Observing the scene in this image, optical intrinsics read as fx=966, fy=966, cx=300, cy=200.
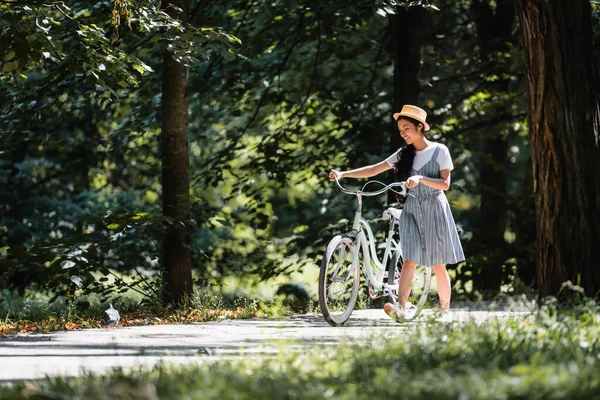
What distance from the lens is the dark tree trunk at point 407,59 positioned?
13.7 m

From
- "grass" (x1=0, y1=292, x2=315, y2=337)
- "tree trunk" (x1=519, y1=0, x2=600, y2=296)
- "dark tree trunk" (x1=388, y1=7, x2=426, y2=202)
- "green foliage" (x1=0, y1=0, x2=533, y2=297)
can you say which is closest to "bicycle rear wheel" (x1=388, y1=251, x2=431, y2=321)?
"grass" (x1=0, y1=292, x2=315, y2=337)

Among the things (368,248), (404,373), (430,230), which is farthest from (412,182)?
(404,373)

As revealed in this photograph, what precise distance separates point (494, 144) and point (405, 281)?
9.85 metres

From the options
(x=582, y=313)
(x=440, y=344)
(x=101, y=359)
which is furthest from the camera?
(x=582, y=313)

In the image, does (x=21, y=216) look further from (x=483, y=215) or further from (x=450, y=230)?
(x=450, y=230)

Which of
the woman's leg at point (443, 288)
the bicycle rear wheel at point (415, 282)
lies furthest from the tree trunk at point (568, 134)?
the bicycle rear wheel at point (415, 282)

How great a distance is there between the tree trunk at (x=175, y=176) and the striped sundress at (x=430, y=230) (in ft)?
10.8

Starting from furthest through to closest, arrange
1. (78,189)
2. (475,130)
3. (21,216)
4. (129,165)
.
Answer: (129,165), (78,189), (21,216), (475,130)

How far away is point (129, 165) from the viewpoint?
2286cm

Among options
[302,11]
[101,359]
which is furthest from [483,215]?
[101,359]

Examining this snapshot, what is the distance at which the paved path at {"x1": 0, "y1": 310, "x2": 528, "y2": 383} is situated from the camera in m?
6.44

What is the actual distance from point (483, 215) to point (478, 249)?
2.43 m

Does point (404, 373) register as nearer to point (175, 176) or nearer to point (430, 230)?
point (430, 230)

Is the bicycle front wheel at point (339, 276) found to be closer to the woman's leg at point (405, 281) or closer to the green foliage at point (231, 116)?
the woman's leg at point (405, 281)
